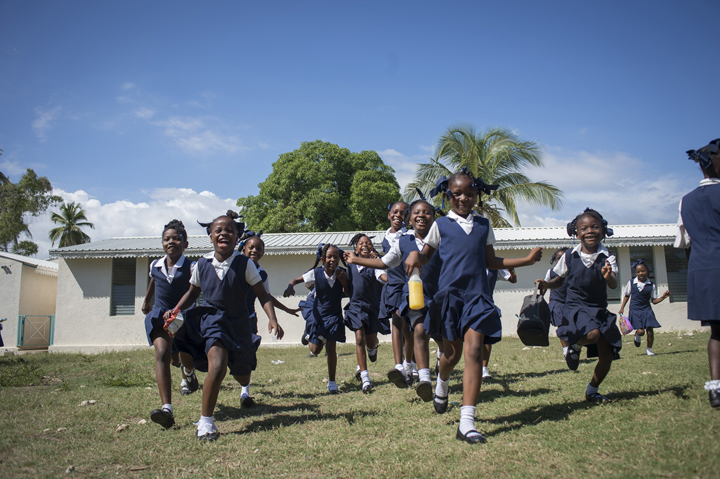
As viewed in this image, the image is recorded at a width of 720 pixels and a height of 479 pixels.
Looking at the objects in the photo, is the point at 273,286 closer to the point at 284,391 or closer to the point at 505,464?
the point at 284,391

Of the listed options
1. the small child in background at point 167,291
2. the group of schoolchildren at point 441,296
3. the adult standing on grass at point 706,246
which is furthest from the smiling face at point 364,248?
the adult standing on grass at point 706,246

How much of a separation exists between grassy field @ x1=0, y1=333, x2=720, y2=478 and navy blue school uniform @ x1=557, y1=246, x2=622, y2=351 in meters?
0.64

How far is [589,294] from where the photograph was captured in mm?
4633

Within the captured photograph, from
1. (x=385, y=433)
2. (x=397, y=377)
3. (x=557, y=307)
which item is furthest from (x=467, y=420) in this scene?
(x=557, y=307)

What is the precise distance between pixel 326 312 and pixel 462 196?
2.83 metres

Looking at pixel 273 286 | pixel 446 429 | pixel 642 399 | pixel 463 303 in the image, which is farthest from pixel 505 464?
pixel 273 286

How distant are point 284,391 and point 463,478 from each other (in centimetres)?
390

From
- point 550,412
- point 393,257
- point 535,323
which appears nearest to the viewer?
point 550,412

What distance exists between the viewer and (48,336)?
57.2ft

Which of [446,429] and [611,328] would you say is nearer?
[446,429]

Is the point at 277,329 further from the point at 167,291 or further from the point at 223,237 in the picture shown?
the point at 167,291

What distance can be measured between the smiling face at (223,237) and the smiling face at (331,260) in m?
2.03

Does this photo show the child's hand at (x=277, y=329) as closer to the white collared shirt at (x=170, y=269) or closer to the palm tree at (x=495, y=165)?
the white collared shirt at (x=170, y=269)

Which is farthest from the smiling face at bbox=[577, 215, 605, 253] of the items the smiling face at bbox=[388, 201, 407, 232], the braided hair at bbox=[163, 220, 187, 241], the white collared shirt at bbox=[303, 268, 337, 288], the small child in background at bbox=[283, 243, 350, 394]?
the braided hair at bbox=[163, 220, 187, 241]
